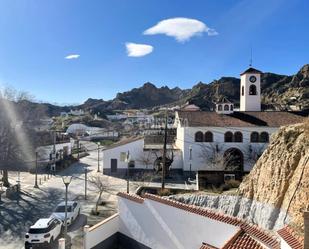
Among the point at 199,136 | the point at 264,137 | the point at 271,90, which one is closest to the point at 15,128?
the point at 199,136

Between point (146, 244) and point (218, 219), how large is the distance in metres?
5.06

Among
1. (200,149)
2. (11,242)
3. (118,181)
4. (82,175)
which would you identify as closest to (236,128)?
(200,149)

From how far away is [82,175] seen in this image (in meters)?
41.7

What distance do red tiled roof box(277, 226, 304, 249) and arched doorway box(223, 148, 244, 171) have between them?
2699 centimetres

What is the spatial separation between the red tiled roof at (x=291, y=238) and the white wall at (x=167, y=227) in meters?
2.84

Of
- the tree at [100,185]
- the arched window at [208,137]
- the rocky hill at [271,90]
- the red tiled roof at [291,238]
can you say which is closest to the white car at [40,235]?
the tree at [100,185]

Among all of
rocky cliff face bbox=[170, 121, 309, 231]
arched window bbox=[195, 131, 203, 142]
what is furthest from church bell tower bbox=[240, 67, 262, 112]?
rocky cliff face bbox=[170, 121, 309, 231]

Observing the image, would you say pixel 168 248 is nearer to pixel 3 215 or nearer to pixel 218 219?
pixel 218 219

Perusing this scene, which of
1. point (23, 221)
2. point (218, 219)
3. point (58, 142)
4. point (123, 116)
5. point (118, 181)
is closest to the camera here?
point (218, 219)

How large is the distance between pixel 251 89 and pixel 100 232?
114 ft

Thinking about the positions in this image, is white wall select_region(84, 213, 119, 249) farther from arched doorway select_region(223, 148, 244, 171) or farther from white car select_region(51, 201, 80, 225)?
arched doorway select_region(223, 148, 244, 171)

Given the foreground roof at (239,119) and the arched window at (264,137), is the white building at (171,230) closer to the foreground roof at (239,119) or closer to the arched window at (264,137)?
the foreground roof at (239,119)

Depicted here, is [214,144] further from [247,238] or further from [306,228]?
[306,228]

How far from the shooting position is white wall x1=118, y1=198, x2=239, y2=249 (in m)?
16.0
